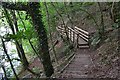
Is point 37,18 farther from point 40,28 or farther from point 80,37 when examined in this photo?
point 80,37

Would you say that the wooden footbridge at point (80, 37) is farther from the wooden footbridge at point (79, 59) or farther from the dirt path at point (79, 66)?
the dirt path at point (79, 66)

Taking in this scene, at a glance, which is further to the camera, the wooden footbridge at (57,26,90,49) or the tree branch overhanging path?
the wooden footbridge at (57,26,90,49)

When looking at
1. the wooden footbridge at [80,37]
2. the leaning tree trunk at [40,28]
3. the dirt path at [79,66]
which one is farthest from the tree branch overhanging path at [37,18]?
the wooden footbridge at [80,37]

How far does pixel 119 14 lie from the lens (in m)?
12.8

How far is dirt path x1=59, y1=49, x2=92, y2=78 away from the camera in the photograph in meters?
9.14

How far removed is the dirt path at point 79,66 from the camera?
9.14m

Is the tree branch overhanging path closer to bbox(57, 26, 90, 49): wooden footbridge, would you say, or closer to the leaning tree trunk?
the leaning tree trunk

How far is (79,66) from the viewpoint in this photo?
10.8 meters

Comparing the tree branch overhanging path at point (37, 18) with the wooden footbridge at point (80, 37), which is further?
the wooden footbridge at point (80, 37)

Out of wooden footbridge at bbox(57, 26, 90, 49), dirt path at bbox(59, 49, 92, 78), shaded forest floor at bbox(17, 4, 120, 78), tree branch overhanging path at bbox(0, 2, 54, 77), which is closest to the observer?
shaded forest floor at bbox(17, 4, 120, 78)

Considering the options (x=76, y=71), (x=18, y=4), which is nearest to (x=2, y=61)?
(x=18, y=4)

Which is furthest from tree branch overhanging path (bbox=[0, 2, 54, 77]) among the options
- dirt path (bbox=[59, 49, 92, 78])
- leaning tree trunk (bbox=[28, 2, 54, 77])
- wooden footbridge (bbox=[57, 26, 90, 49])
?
wooden footbridge (bbox=[57, 26, 90, 49])

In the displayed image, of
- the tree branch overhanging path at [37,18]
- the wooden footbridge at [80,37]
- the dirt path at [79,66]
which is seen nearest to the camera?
the dirt path at [79,66]

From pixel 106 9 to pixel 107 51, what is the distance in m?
6.63
